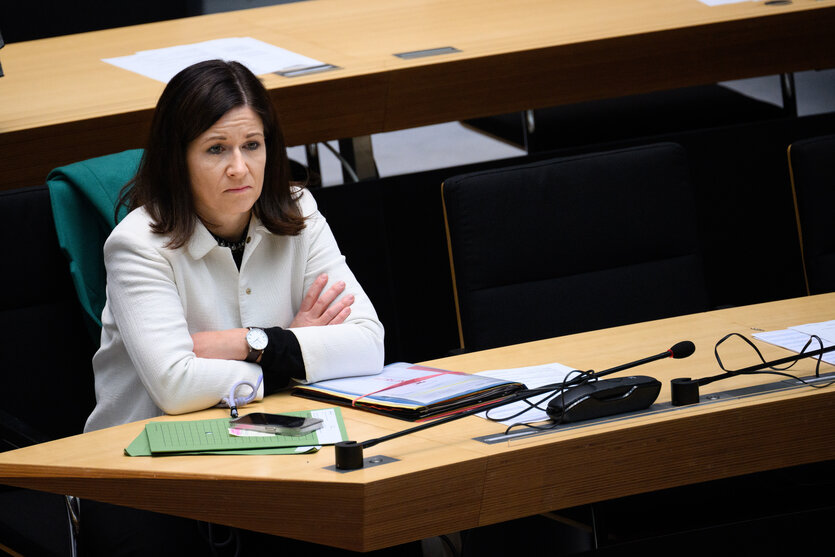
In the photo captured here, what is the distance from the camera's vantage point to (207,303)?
218cm

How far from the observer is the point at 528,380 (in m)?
1.97

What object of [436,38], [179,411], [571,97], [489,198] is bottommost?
[179,411]

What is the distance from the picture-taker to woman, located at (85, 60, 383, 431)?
2.02m

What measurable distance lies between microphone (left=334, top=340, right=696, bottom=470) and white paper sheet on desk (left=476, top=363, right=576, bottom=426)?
17mm

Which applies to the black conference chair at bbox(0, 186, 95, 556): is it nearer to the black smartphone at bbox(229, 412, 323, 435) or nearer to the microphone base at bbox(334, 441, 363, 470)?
the black smartphone at bbox(229, 412, 323, 435)

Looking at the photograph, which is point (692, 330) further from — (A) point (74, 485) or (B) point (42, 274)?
(B) point (42, 274)

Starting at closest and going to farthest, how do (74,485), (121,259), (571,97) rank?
1. (74,485)
2. (121,259)
3. (571,97)

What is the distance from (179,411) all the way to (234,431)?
0.22 metres

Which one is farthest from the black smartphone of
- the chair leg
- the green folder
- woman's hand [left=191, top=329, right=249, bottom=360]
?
the chair leg

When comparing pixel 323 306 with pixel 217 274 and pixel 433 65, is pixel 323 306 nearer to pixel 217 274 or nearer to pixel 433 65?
pixel 217 274

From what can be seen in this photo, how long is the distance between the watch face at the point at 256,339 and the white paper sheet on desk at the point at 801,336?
35.9 inches

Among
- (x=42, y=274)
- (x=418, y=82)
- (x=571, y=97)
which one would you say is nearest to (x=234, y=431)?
(x=42, y=274)

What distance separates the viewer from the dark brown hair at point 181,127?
7.02ft

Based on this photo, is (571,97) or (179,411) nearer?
(179,411)
